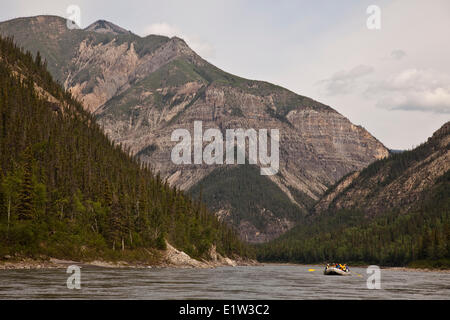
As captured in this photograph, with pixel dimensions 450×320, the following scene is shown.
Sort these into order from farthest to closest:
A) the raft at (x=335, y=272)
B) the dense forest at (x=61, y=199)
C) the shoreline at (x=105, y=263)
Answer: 1. the raft at (x=335, y=272)
2. the dense forest at (x=61, y=199)
3. the shoreline at (x=105, y=263)

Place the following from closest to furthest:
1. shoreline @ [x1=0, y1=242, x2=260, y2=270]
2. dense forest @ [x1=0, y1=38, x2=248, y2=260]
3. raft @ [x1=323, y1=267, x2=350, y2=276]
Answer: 1. shoreline @ [x1=0, y1=242, x2=260, y2=270]
2. dense forest @ [x1=0, y1=38, x2=248, y2=260]
3. raft @ [x1=323, y1=267, x2=350, y2=276]

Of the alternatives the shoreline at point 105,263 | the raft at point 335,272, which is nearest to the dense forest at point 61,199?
the shoreline at point 105,263

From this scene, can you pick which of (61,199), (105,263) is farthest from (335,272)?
(61,199)

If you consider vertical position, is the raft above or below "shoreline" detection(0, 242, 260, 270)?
below

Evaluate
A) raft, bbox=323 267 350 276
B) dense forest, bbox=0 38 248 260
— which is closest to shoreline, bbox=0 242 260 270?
dense forest, bbox=0 38 248 260

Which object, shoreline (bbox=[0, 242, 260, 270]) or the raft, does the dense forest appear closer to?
shoreline (bbox=[0, 242, 260, 270])

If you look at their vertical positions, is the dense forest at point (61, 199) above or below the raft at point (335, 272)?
above

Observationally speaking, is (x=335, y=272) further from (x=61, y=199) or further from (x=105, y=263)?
(x=61, y=199)

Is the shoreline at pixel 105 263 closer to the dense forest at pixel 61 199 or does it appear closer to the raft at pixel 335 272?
the dense forest at pixel 61 199

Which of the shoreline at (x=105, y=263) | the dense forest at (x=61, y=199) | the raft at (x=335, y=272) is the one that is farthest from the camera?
the raft at (x=335, y=272)

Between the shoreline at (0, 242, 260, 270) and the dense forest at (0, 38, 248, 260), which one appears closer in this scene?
the shoreline at (0, 242, 260, 270)

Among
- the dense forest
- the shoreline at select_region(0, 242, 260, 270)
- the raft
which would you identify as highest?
the dense forest
